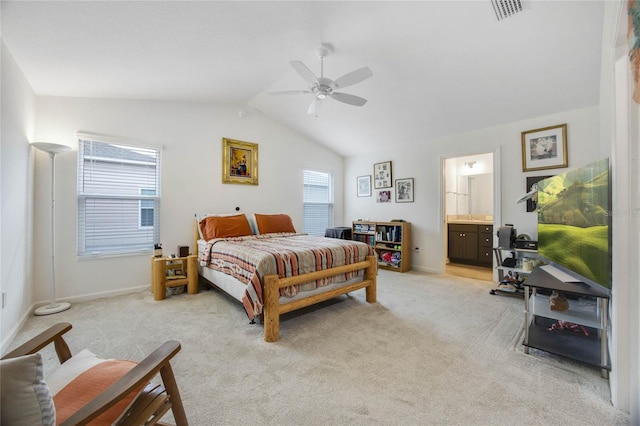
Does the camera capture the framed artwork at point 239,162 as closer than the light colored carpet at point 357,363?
No

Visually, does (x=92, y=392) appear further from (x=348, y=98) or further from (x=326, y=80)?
(x=348, y=98)

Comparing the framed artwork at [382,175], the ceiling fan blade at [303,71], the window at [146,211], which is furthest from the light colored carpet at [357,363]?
the framed artwork at [382,175]

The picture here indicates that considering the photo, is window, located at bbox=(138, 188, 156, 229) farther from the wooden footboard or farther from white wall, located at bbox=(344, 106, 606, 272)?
white wall, located at bbox=(344, 106, 606, 272)

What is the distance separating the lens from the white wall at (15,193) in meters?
2.11

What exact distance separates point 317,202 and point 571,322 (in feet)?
14.5

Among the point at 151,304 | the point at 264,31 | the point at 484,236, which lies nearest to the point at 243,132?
the point at 264,31

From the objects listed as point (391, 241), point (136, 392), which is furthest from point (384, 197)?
point (136, 392)

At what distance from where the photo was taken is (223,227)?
368 centimetres

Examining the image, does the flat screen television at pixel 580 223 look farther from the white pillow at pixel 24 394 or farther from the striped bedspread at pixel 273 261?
the white pillow at pixel 24 394

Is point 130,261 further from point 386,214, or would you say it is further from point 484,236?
point 484,236

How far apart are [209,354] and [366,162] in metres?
4.74

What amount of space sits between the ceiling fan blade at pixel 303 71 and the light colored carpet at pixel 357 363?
7.99 feet

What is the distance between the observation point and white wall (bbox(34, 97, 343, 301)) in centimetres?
302

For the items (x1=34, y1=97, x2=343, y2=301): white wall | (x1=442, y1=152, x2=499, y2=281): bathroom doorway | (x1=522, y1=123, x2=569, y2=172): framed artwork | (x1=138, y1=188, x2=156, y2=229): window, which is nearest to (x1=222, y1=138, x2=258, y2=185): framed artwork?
(x1=34, y1=97, x2=343, y2=301): white wall
